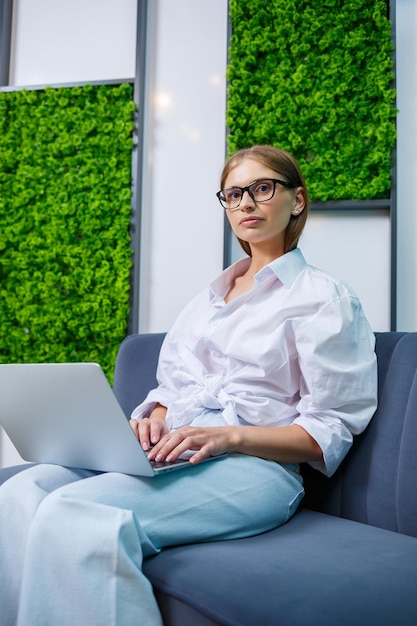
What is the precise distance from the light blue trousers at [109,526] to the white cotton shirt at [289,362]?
5.6 inches

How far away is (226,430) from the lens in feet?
4.25

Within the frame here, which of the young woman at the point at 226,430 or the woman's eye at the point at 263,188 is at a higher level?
the woman's eye at the point at 263,188

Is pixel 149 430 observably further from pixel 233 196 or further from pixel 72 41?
pixel 72 41

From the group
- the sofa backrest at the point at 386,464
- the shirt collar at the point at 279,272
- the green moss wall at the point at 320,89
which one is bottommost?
the sofa backrest at the point at 386,464

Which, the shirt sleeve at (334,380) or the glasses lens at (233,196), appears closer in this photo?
the shirt sleeve at (334,380)

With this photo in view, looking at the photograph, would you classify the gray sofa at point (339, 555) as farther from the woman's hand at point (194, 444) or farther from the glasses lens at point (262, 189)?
the glasses lens at point (262, 189)

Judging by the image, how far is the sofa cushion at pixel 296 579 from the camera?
0.89 m

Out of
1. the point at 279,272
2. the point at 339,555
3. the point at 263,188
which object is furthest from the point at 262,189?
the point at 339,555

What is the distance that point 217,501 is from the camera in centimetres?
122

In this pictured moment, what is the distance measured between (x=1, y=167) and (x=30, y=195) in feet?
0.68

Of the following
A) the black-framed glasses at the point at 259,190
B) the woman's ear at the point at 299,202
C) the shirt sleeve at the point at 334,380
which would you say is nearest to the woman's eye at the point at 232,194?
the black-framed glasses at the point at 259,190

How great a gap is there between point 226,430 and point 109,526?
1.15 feet

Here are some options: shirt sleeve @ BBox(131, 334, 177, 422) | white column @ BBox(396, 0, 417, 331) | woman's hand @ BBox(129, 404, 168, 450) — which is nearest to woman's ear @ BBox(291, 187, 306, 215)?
shirt sleeve @ BBox(131, 334, 177, 422)

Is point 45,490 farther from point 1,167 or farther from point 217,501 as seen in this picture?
point 1,167
